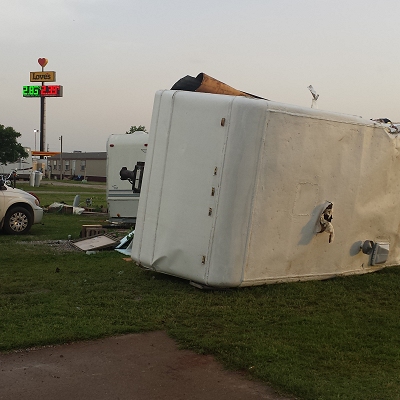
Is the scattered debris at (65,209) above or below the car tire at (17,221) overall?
below

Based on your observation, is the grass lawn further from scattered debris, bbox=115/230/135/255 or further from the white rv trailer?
the white rv trailer

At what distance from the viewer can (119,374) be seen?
468 cm

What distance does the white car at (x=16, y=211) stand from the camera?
45.0 ft

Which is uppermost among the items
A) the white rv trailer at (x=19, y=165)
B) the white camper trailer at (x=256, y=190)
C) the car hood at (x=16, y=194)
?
the white camper trailer at (x=256, y=190)

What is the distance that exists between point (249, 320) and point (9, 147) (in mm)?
55175

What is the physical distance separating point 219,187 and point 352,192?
2.02 m

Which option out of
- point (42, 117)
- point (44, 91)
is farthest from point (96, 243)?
point (44, 91)

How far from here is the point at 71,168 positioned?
89.0 metres

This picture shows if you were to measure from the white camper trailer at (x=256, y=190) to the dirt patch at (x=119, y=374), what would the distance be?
1931 mm

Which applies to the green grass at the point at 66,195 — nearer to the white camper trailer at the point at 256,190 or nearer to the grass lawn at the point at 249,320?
the grass lawn at the point at 249,320

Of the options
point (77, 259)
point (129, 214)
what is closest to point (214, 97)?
point (77, 259)

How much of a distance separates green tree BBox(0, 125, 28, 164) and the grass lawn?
5111 cm

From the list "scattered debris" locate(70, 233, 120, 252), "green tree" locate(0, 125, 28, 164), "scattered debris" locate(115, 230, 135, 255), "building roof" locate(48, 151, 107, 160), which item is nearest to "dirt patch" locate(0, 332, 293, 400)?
"scattered debris" locate(115, 230, 135, 255)

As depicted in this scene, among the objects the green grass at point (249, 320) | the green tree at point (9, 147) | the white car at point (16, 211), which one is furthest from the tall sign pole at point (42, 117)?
the green grass at point (249, 320)
